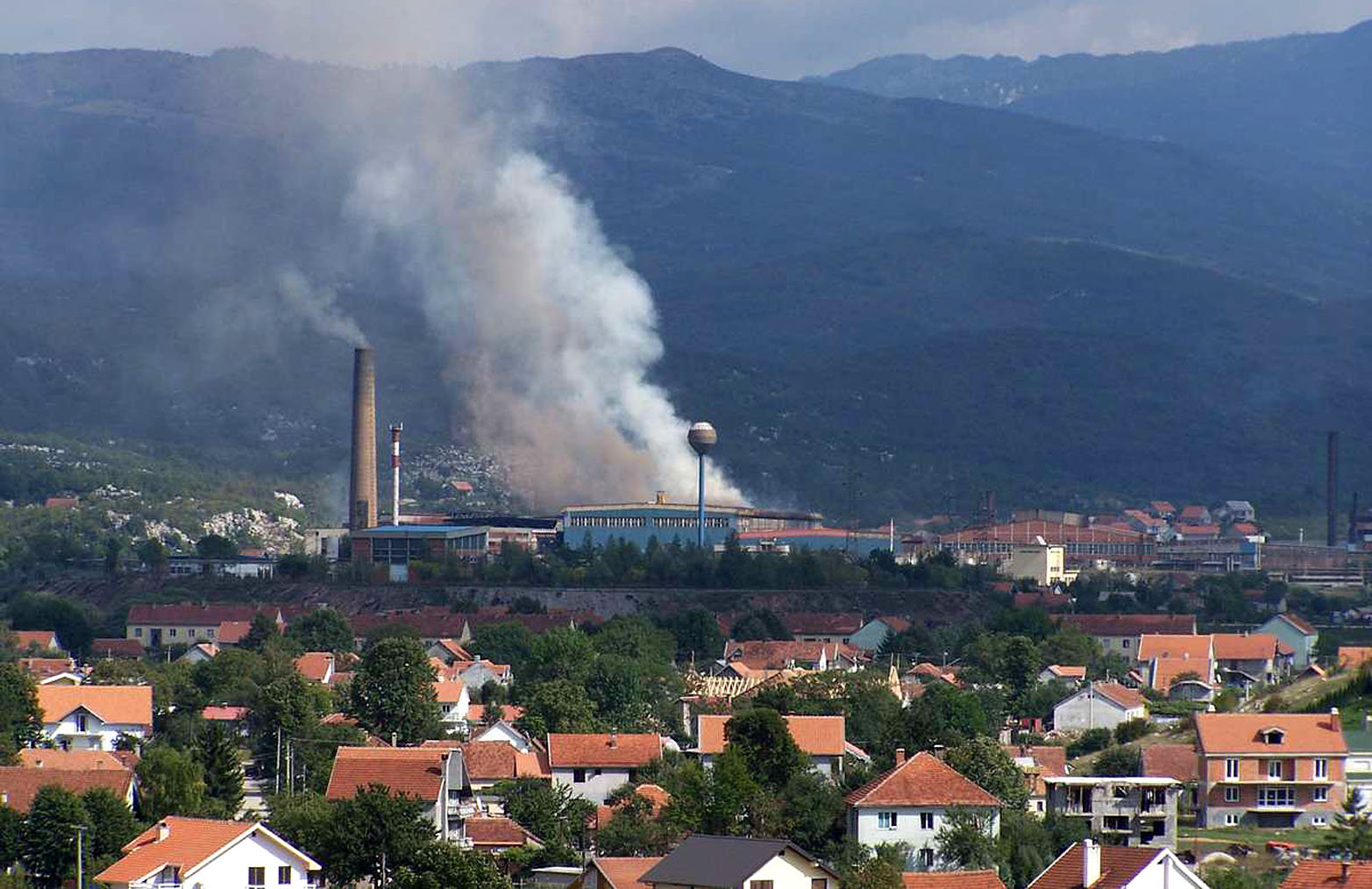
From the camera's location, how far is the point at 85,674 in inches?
3735

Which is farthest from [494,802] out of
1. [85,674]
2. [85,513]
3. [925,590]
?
[85,513]

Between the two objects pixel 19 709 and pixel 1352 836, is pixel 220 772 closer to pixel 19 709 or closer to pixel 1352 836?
pixel 19 709

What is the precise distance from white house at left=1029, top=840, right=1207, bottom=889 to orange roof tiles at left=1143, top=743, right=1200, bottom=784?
57.4 ft

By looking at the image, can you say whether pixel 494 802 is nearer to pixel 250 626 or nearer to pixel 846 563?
pixel 250 626

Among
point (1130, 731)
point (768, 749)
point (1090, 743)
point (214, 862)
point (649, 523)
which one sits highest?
point (649, 523)

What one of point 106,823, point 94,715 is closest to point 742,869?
point 106,823

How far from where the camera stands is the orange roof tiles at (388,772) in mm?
56656

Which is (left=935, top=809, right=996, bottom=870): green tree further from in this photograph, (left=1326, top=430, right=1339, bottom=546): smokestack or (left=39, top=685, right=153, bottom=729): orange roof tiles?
(left=1326, top=430, right=1339, bottom=546): smokestack

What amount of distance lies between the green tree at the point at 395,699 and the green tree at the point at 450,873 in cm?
3081

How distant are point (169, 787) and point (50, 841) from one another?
6576mm

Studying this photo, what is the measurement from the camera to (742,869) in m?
45.4

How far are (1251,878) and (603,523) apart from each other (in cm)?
11533

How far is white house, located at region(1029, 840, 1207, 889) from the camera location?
4194 centimetres

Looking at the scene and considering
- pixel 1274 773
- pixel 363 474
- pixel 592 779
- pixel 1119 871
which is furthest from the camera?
pixel 363 474
